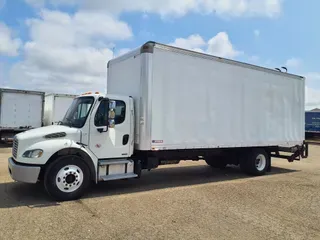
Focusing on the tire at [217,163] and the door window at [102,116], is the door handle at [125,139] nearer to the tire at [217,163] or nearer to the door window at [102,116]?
the door window at [102,116]

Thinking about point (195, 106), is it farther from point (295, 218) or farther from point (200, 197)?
point (295, 218)

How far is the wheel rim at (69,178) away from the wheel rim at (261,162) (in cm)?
673

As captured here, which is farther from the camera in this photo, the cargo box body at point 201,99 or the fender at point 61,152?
the cargo box body at point 201,99

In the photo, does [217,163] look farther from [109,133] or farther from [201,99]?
[109,133]

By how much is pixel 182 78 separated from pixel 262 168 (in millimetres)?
4934

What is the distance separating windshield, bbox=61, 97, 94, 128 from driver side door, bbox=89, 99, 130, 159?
9.5 inches

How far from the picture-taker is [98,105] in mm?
7621

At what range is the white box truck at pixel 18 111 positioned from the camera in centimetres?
1878

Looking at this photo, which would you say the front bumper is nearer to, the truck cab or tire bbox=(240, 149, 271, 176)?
the truck cab

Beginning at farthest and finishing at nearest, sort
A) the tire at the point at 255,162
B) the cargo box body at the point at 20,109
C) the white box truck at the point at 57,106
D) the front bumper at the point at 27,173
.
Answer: the white box truck at the point at 57,106
the cargo box body at the point at 20,109
the tire at the point at 255,162
the front bumper at the point at 27,173

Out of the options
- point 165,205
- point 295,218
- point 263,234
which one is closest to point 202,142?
point 165,205

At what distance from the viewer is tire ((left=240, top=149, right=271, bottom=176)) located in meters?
10.8

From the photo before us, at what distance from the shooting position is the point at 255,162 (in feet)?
36.0

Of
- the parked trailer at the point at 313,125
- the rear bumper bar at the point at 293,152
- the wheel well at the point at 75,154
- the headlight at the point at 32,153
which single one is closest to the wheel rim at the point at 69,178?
the wheel well at the point at 75,154
